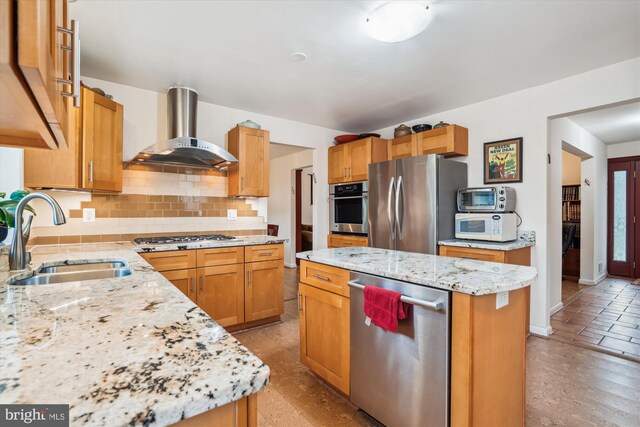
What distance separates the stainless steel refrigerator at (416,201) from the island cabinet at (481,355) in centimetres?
171

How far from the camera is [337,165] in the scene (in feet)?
14.4

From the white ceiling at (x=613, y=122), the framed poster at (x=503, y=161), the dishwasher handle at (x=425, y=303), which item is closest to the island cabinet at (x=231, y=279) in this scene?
the dishwasher handle at (x=425, y=303)

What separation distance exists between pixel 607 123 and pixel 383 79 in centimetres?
357

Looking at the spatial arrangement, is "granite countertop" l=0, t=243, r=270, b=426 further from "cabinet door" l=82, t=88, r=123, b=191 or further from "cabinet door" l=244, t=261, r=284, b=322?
"cabinet door" l=244, t=261, r=284, b=322

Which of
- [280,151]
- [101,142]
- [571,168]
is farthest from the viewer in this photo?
[280,151]

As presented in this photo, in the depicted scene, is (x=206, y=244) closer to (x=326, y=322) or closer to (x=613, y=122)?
(x=326, y=322)

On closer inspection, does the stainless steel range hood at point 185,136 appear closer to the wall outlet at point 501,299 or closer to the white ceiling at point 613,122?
the wall outlet at point 501,299

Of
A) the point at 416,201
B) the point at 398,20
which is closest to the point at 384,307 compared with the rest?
the point at 398,20

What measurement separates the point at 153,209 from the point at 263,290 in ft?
4.55

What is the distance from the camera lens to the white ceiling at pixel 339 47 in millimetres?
1899

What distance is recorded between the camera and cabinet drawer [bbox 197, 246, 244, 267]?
269 cm

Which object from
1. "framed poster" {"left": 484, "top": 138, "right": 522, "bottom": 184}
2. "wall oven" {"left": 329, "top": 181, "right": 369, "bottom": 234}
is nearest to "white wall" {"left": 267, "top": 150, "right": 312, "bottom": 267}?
"wall oven" {"left": 329, "top": 181, "right": 369, "bottom": 234}

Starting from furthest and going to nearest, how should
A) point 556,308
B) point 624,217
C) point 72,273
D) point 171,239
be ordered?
point 624,217 < point 556,308 < point 171,239 < point 72,273

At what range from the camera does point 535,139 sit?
3053 millimetres
